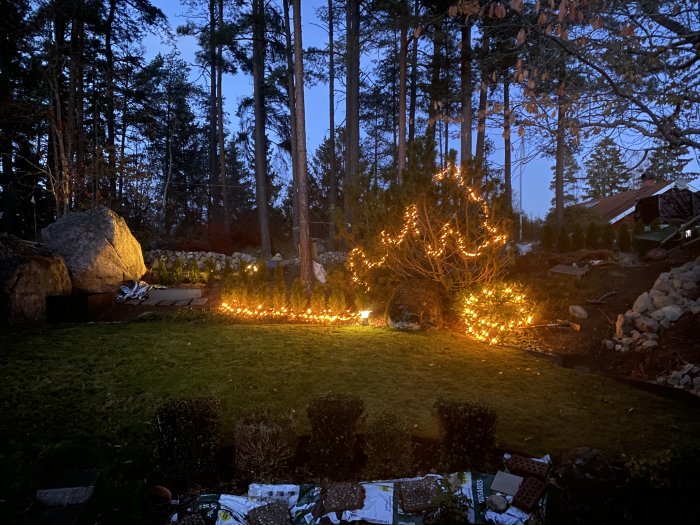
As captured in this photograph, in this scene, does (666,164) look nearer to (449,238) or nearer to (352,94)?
(449,238)

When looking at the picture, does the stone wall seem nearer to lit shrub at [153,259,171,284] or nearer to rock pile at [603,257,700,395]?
lit shrub at [153,259,171,284]

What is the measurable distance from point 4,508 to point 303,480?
71.8 inches

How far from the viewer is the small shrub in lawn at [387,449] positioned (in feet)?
10.2

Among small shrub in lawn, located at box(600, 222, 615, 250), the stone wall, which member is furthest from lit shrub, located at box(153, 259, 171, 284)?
small shrub in lawn, located at box(600, 222, 615, 250)

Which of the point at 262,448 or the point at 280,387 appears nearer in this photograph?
the point at 262,448

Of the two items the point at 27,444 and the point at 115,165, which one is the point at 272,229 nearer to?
the point at 115,165

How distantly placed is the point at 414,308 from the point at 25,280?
734 centimetres

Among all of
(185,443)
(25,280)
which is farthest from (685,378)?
(25,280)

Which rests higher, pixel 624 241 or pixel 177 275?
pixel 624 241

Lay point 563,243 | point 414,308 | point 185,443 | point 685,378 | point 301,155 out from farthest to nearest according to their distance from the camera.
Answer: point 563,243 < point 301,155 < point 414,308 < point 685,378 < point 185,443

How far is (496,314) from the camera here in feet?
23.9

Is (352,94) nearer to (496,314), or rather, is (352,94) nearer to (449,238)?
(449,238)

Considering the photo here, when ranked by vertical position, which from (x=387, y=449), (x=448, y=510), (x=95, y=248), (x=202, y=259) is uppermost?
(x=95, y=248)

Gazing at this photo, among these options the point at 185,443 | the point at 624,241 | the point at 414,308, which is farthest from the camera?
the point at 624,241
